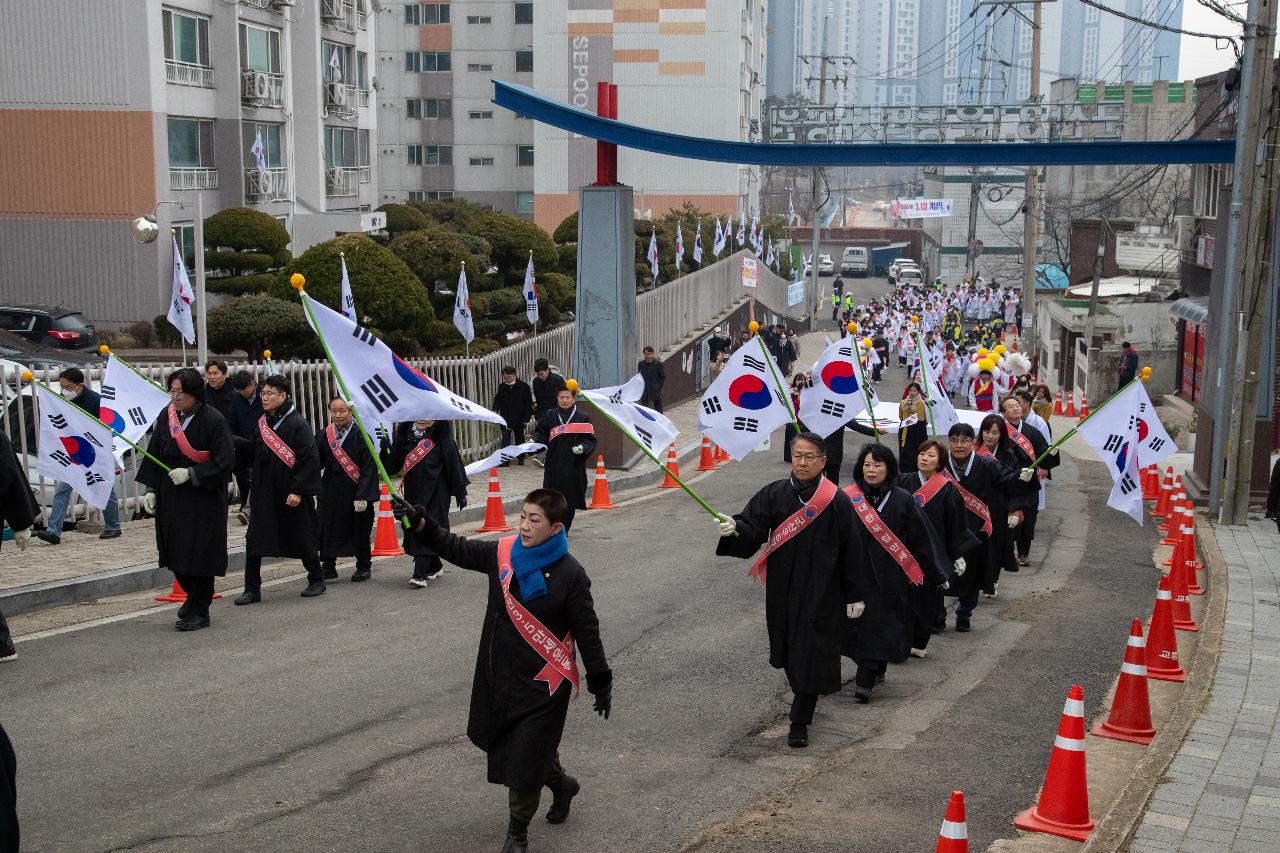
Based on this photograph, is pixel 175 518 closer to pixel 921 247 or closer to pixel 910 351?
pixel 910 351

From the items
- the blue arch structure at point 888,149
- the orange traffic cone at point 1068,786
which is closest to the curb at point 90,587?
the orange traffic cone at point 1068,786

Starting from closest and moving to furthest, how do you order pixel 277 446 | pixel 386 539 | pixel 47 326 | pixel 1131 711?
pixel 1131 711, pixel 277 446, pixel 386 539, pixel 47 326

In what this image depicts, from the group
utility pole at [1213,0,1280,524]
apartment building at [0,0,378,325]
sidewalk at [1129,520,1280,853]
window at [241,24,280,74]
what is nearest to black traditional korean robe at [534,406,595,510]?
sidewalk at [1129,520,1280,853]

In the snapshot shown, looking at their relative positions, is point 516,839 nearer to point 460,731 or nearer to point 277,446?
point 460,731

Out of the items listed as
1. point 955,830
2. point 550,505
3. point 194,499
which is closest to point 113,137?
point 194,499

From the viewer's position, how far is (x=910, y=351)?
4128cm

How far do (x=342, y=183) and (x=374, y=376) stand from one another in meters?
36.6

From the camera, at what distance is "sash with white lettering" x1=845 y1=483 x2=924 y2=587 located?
29.1 feet

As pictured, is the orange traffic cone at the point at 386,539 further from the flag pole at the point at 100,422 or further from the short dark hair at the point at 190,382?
the short dark hair at the point at 190,382

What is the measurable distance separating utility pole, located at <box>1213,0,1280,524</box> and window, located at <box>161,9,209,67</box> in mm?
23970

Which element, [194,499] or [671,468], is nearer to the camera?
[194,499]

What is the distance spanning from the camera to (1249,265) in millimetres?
16703

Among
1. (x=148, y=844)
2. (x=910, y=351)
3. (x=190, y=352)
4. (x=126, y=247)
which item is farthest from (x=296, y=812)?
(x=910, y=351)

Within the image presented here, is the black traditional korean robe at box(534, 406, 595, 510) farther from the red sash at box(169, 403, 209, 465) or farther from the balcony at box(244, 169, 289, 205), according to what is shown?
the balcony at box(244, 169, 289, 205)
